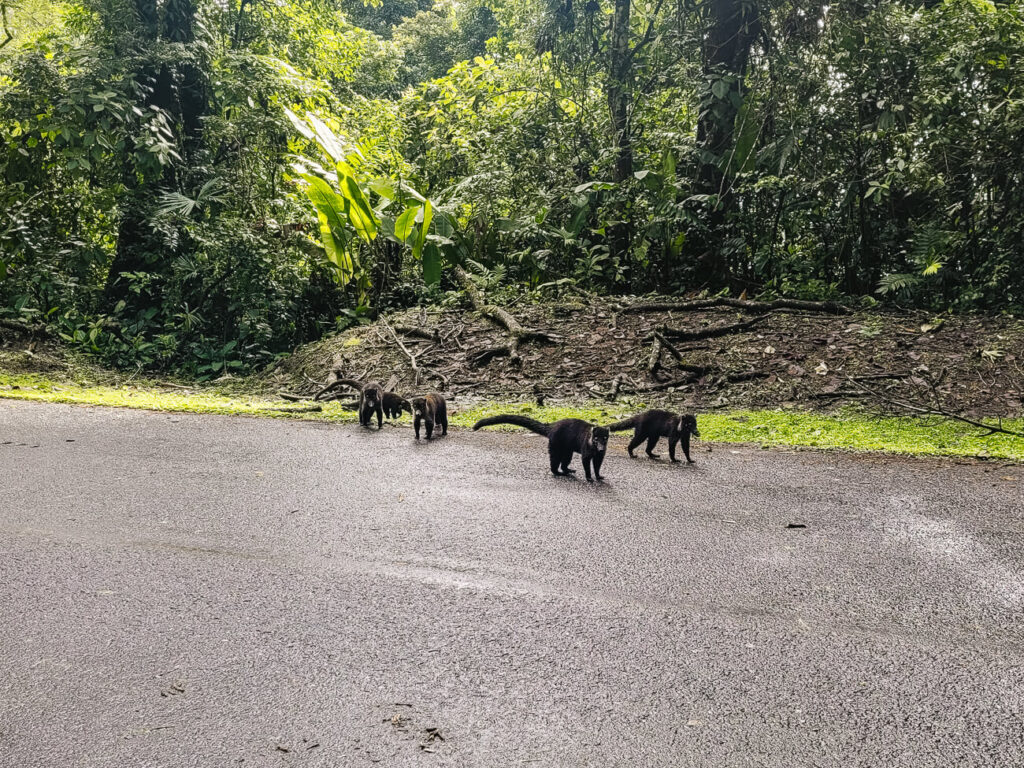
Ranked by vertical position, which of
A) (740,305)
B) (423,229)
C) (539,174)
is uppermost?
(539,174)

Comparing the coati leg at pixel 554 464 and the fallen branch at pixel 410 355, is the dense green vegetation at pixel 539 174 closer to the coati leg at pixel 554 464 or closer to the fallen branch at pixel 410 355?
the fallen branch at pixel 410 355

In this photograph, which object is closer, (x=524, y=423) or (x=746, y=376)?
(x=524, y=423)

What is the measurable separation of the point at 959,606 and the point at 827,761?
4.76ft

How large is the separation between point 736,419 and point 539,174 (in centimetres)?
797

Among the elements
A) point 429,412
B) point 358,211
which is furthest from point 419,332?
point 429,412

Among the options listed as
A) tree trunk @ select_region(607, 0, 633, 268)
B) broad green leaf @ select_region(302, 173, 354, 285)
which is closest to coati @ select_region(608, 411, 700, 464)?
tree trunk @ select_region(607, 0, 633, 268)

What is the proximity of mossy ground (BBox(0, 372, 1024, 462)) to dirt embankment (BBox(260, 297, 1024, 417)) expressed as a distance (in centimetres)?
56

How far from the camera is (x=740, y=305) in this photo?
11.0 m

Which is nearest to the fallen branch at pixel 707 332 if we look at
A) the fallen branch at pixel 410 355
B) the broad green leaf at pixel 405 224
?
the fallen branch at pixel 410 355

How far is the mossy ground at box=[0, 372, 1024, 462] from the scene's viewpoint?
21.7 ft

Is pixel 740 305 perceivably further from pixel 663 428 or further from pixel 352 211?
pixel 352 211

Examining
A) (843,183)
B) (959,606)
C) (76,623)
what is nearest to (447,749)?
(76,623)

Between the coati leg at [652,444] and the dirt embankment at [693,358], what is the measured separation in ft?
6.90

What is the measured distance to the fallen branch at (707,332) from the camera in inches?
396
